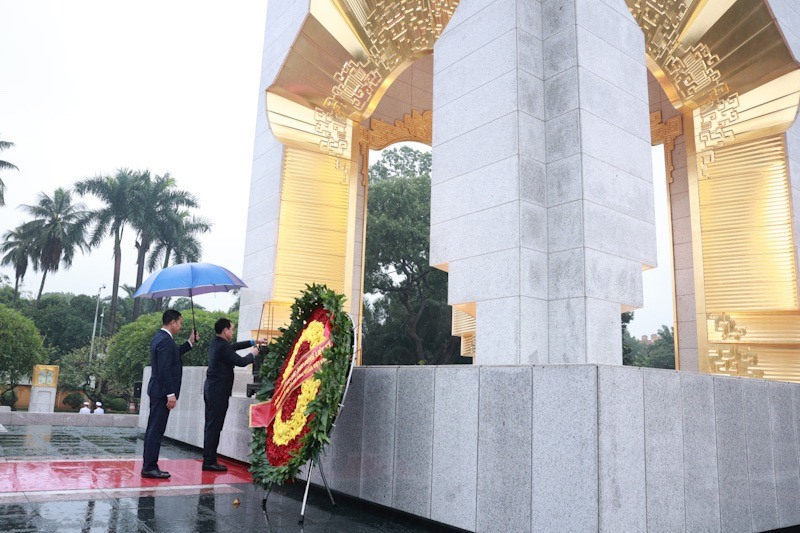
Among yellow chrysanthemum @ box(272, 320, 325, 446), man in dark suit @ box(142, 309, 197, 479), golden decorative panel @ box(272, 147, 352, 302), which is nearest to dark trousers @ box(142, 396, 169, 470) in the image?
man in dark suit @ box(142, 309, 197, 479)

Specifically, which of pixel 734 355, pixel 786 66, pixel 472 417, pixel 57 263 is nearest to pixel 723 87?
pixel 786 66

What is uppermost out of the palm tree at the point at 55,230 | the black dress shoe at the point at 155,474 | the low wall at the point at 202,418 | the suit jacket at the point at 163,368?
the palm tree at the point at 55,230

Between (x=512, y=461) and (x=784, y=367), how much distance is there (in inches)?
201

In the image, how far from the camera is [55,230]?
33062mm

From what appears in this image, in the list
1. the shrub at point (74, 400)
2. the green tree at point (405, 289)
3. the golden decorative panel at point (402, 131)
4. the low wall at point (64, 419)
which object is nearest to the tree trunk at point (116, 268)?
the shrub at point (74, 400)

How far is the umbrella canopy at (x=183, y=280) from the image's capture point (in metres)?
6.37

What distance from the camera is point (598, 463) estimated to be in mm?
3326

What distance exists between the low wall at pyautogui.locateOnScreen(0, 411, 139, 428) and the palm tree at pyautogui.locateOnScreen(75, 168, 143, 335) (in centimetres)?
1922

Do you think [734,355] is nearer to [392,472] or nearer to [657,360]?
[392,472]

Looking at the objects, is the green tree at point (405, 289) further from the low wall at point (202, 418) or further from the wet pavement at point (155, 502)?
the wet pavement at point (155, 502)

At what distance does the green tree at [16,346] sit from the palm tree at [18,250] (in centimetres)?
1713

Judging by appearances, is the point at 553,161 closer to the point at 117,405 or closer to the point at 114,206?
the point at 117,405

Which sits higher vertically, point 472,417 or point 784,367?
point 784,367

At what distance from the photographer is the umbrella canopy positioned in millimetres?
6367
